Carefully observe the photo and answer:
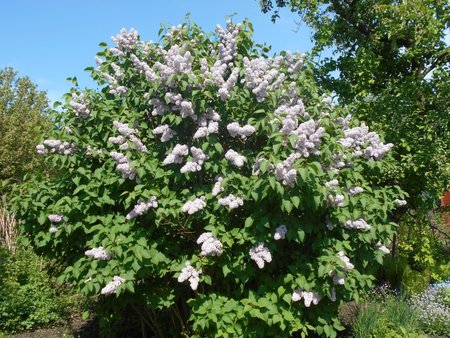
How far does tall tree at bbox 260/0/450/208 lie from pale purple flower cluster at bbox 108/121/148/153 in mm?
3596

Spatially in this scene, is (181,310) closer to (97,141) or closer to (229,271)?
(229,271)

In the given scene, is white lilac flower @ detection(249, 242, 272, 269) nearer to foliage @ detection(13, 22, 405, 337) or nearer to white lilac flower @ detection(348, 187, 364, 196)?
foliage @ detection(13, 22, 405, 337)

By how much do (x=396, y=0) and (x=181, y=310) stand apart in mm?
5345

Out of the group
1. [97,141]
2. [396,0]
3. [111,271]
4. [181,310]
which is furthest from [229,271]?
[396,0]

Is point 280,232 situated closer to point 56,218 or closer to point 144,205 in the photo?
point 144,205

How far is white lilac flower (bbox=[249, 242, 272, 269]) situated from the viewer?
361 centimetres

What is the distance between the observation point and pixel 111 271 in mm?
3725

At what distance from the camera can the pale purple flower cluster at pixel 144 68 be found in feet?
13.1

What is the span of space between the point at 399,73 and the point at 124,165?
5374mm

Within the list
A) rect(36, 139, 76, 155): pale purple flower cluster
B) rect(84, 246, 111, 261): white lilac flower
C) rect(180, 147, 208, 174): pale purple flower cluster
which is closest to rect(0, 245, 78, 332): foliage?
rect(36, 139, 76, 155): pale purple flower cluster

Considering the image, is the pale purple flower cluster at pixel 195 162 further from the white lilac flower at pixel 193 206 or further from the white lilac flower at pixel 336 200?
the white lilac flower at pixel 336 200

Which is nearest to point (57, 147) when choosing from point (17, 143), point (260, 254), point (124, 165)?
point (124, 165)

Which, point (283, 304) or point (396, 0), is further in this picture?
point (396, 0)

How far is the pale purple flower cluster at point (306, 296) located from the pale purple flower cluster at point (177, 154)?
1423 mm
